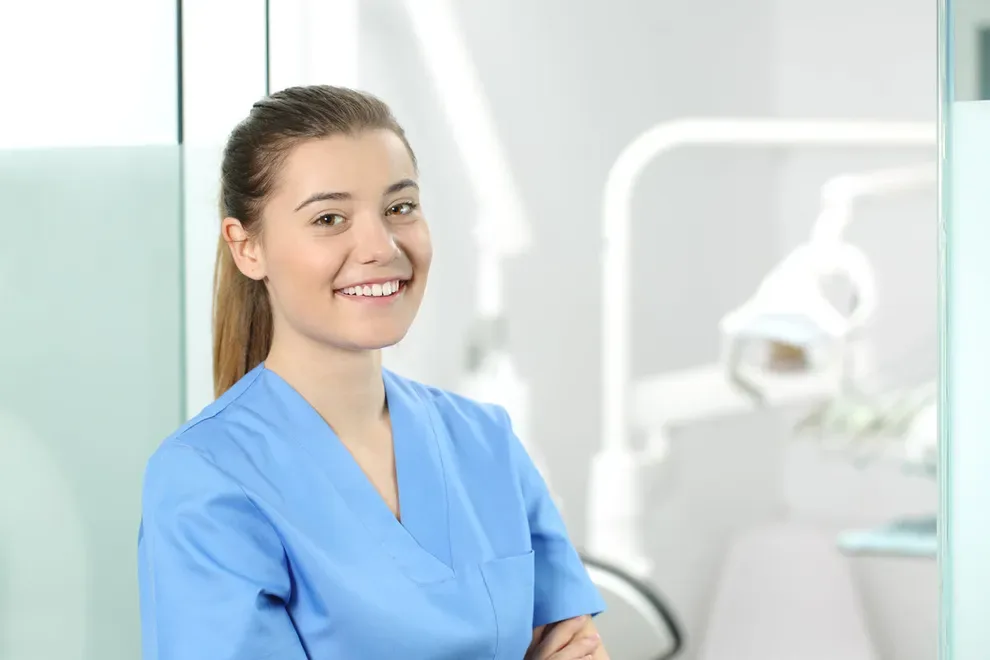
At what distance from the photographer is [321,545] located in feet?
2.36

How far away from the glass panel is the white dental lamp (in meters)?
0.66

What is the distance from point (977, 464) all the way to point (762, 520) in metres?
0.93

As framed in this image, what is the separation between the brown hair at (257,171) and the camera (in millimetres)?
761

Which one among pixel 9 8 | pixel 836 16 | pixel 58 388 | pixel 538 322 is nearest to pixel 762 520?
pixel 538 322

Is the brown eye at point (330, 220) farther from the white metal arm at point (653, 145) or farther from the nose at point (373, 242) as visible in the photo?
the white metal arm at point (653, 145)

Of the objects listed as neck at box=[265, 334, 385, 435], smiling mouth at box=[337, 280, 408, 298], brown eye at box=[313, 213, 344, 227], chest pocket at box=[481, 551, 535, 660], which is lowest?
chest pocket at box=[481, 551, 535, 660]

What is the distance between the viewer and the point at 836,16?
163 centimetres

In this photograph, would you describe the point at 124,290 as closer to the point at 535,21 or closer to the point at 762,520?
the point at 535,21

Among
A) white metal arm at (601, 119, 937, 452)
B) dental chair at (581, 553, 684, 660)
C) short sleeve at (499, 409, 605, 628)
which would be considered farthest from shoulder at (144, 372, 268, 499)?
dental chair at (581, 553, 684, 660)

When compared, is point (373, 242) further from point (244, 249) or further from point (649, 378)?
point (649, 378)

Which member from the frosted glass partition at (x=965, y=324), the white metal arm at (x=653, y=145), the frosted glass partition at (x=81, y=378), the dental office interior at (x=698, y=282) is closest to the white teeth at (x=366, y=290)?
the frosted glass partition at (x=81, y=378)

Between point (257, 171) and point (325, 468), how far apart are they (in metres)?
0.22

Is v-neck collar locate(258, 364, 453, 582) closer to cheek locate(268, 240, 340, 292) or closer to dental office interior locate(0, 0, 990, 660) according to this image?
cheek locate(268, 240, 340, 292)

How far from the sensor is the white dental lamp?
4.95 feet
